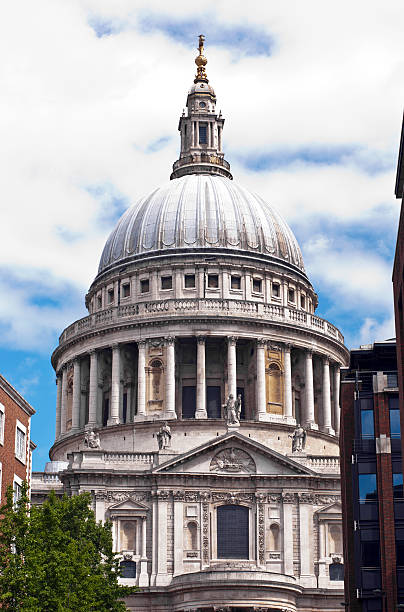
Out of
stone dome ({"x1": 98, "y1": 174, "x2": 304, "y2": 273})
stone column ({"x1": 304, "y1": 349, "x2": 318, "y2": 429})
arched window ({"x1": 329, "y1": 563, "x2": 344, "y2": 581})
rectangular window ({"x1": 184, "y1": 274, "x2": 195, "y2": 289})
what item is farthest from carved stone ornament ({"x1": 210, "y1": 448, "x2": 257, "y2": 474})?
A: stone dome ({"x1": 98, "y1": 174, "x2": 304, "y2": 273})

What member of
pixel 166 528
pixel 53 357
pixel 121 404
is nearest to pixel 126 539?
pixel 166 528

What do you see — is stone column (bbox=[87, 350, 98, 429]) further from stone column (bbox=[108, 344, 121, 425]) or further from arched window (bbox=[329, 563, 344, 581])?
arched window (bbox=[329, 563, 344, 581])

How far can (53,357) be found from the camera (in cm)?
12112

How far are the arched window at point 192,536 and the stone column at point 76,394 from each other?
73.2 feet

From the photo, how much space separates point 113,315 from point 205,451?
2142 centimetres

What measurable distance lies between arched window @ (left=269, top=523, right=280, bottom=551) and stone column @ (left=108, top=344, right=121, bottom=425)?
1969 cm

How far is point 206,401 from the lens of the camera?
11038cm

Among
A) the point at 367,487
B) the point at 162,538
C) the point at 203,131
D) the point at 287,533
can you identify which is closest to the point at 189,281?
the point at 203,131

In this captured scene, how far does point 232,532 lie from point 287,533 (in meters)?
3.80

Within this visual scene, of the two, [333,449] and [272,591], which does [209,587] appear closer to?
[272,591]

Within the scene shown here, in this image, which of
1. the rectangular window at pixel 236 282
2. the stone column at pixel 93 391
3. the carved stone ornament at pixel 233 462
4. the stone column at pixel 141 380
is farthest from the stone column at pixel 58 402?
the carved stone ornament at pixel 233 462

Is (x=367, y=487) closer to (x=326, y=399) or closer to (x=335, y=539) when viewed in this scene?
(x=335, y=539)

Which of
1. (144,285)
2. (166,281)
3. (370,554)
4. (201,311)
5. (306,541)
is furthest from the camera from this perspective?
(144,285)

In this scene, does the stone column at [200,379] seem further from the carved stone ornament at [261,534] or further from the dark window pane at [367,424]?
the dark window pane at [367,424]
